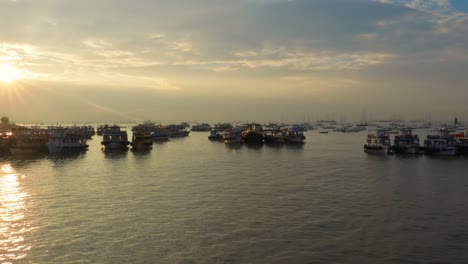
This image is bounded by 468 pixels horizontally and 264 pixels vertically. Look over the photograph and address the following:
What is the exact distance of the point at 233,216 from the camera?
31.1 metres

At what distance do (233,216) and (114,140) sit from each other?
7612 centimetres

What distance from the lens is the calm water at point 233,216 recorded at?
22.8m

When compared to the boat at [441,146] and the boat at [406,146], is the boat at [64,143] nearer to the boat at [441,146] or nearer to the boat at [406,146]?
the boat at [406,146]

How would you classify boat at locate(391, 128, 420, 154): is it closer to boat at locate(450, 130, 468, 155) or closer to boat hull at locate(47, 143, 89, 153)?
boat at locate(450, 130, 468, 155)

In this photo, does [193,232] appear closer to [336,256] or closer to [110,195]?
[336,256]

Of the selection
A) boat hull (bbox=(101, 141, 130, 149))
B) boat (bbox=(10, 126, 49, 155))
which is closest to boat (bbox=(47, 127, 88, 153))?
boat (bbox=(10, 126, 49, 155))

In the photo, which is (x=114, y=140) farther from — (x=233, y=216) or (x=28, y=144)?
(x=233, y=216)

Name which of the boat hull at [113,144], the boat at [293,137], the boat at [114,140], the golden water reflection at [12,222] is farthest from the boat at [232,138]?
the golden water reflection at [12,222]

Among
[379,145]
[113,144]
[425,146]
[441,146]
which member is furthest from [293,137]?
[113,144]

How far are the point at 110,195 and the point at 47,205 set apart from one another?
252 inches

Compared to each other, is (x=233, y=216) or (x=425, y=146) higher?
(x=425, y=146)

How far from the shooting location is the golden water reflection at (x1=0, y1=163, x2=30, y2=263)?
23.1 meters

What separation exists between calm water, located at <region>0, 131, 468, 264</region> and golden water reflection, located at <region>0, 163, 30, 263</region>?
0.09 meters

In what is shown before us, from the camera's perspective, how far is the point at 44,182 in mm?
48094
